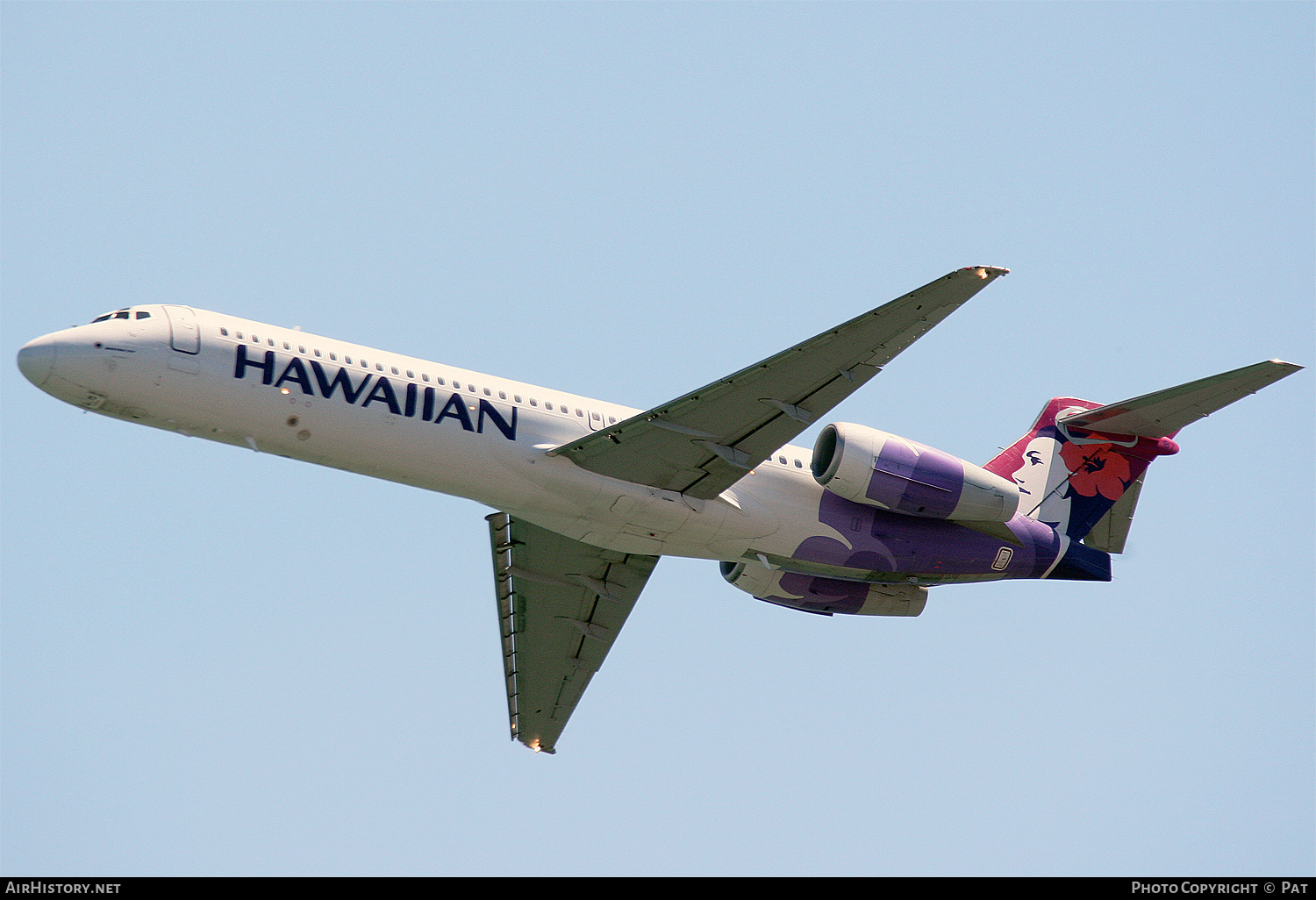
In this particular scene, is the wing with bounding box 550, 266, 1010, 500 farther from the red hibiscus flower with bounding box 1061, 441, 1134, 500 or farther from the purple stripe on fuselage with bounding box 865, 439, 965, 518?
the red hibiscus flower with bounding box 1061, 441, 1134, 500

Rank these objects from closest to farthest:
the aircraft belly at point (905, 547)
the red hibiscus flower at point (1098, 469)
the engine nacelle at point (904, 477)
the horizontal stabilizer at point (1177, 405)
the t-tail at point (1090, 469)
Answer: the horizontal stabilizer at point (1177, 405) < the engine nacelle at point (904, 477) < the aircraft belly at point (905, 547) < the t-tail at point (1090, 469) < the red hibiscus flower at point (1098, 469)

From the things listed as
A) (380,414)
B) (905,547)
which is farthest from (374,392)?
(905,547)

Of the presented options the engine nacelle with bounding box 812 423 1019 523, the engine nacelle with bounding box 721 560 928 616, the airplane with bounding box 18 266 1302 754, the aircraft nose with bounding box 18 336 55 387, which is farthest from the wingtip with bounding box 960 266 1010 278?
the aircraft nose with bounding box 18 336 55 387

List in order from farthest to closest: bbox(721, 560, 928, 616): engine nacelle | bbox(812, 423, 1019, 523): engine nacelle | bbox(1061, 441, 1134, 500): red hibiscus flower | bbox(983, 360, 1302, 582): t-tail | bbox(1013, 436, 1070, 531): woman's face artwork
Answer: bbox(1061, 441, 1134, 500): red hibiscus flower → bbox(1013, 436, 1070, 531): woman's face artwork → bbox(983, 360, 1302, 582): t-tail → bbox(721, 560, 928, 616): engine nacelle → bbox(812, 423, 1019, 523): engine nacelle

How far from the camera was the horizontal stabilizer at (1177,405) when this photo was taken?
77.3ft

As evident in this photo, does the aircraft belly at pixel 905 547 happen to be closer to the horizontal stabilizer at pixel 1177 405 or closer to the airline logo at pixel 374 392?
the horizontal stabilizer at pixel 1177 405

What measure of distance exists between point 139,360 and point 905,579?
48.8 ft

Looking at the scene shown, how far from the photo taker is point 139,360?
2125 centimetres

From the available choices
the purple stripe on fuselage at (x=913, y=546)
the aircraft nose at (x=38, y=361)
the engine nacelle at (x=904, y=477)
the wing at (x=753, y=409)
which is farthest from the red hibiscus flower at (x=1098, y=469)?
the aircraft nose at (x=38, y=361)

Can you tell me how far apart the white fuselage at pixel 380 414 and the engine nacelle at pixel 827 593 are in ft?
6.61

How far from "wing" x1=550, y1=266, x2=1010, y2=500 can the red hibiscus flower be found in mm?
8320

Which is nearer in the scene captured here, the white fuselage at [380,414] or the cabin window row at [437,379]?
the white fuselage at [380,414]

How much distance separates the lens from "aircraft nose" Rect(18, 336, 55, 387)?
21.0 meters

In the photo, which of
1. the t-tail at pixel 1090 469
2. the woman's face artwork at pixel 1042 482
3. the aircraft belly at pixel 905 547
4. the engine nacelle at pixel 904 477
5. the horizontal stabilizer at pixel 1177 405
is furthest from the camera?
the woman's face artwork at pixel 1042 482
